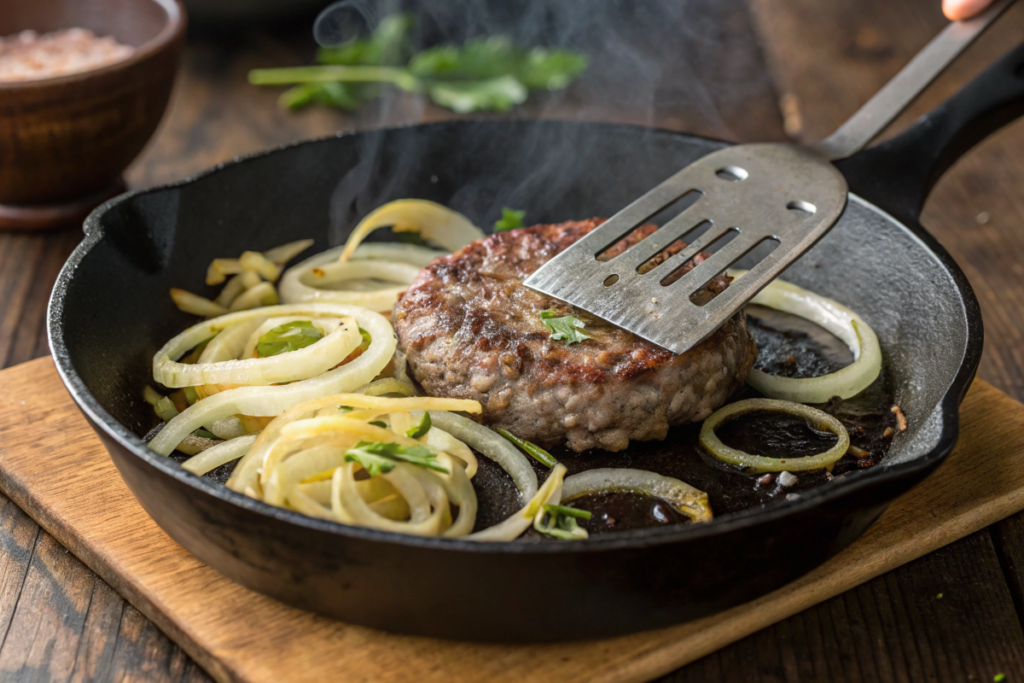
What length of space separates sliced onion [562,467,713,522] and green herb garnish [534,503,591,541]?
15 centimetres

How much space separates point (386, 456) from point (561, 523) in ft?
1.72

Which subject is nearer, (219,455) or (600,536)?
(600,536)

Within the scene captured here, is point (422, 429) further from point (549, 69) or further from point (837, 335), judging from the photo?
point (549, 69)

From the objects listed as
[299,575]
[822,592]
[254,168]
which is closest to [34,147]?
[254,168]

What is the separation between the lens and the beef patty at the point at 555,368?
2785 millimetres

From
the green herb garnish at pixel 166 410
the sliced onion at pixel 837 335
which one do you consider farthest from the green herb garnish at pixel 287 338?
the sliced onion at pixel 837 335

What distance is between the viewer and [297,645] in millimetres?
2291

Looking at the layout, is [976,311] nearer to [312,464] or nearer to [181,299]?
[312,464]

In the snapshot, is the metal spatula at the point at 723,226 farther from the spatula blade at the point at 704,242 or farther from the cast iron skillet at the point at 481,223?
the cast iron skillet at the point at 481,223

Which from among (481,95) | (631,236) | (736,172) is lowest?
(481,95)

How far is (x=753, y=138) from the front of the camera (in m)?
5.46

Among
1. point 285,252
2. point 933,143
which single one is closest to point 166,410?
point 285,252

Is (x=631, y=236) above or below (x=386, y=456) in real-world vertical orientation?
above

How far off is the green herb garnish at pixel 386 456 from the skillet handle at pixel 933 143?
2132mm
